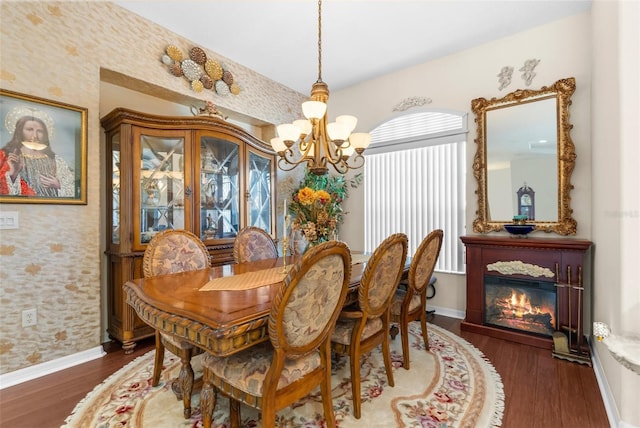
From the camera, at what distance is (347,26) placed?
2.88 m

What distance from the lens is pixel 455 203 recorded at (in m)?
3.47

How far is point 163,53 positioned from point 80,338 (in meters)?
2.61

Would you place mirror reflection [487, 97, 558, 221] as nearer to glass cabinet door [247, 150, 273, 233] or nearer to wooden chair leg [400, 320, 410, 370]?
wooden chair leg [400, 320, 410, 370]

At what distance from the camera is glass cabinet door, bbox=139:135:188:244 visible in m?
2.63

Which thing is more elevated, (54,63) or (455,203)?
(54,63)

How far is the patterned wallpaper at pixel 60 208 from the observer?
2074mm

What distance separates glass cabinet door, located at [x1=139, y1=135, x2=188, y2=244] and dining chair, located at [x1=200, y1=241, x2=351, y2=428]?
1699mm

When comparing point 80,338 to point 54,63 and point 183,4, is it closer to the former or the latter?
point 54,63

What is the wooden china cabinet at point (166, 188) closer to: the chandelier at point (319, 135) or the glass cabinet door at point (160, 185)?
the glass cabinet door at point (160, 185)

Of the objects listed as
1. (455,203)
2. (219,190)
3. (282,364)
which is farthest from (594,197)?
(219,190)

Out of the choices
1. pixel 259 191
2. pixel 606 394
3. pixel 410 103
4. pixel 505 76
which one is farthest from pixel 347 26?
pixel 606 394

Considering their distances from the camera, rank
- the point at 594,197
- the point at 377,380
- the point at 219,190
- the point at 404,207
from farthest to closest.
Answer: the point at 404,207 < the point at 219,190 < the point at 594,197 < the point at 377,380

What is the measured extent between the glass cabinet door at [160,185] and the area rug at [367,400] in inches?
44.2

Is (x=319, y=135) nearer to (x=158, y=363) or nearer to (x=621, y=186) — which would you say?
(x=621, y=186)
